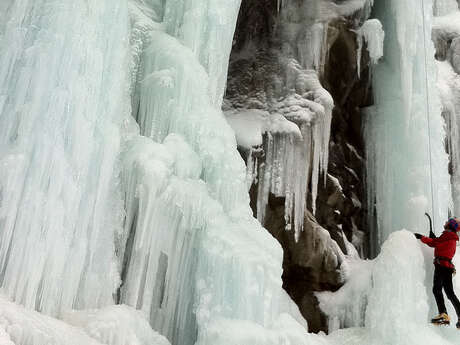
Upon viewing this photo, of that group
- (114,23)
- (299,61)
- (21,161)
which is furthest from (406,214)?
(21,161)

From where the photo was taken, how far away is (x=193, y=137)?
5.98 m

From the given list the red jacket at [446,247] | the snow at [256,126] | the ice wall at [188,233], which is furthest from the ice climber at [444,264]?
the snow at [256,126]

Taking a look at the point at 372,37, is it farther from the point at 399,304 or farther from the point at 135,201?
the point at 135,201

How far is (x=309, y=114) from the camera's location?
884 cm

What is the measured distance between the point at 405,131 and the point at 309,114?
2.01 meters

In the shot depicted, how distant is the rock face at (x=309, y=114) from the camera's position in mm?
8398

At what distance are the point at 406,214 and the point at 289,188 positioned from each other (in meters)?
2.23

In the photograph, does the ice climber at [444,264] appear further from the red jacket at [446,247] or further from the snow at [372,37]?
the snow at [372,37]

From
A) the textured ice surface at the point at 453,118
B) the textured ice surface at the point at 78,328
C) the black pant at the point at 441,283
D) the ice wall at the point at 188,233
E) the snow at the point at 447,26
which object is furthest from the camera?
the snow at the point at 447,26

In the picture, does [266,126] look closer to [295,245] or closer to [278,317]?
[295,245]

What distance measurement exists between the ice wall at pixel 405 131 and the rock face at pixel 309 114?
45 centimetres

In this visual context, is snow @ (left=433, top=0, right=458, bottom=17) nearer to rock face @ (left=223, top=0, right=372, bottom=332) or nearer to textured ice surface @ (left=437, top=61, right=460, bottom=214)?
textured ice surface @ (left=437, top=61, right=460, bottom=214)

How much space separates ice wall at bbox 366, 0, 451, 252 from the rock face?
0.45 metres

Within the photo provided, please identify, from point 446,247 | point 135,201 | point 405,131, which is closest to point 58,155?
point 135,201
